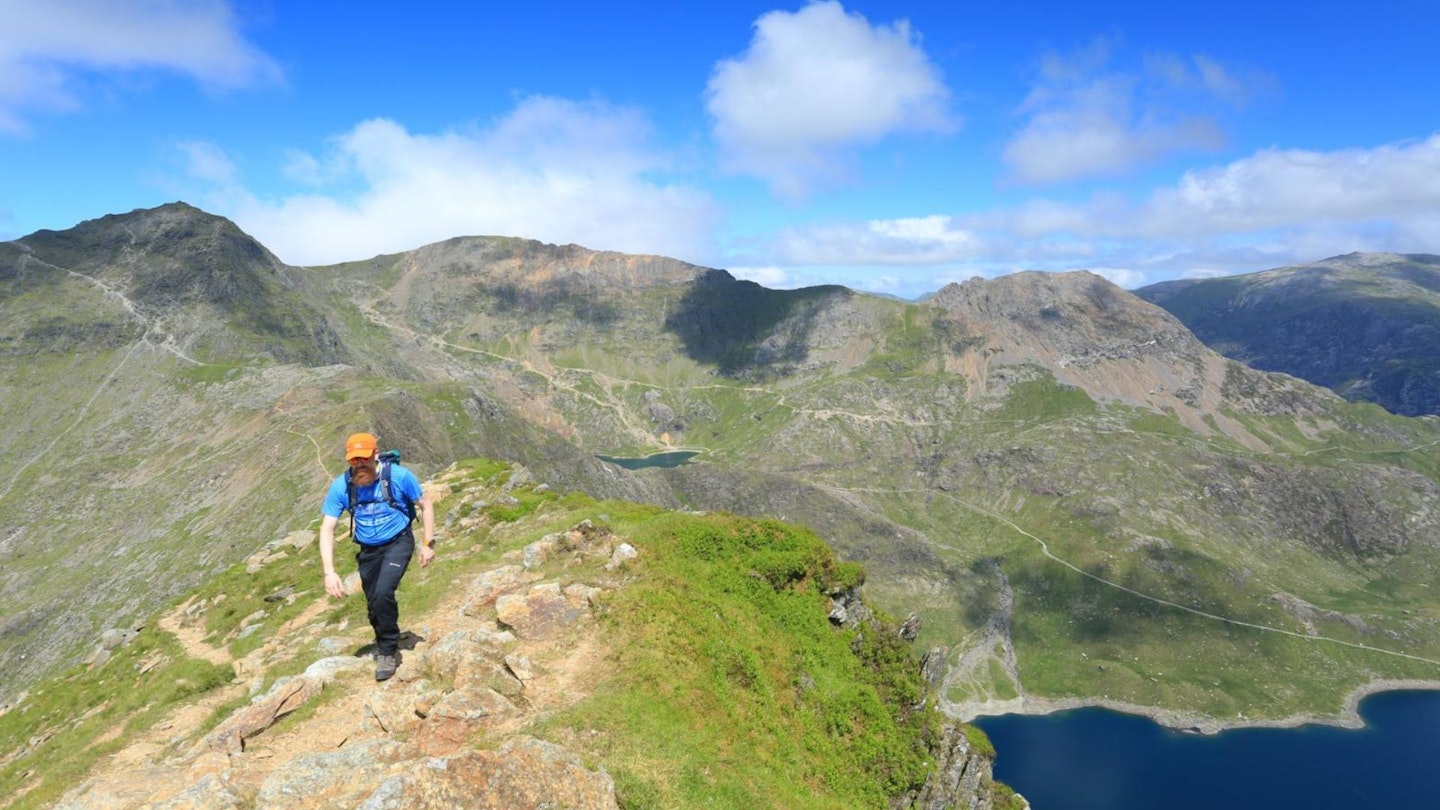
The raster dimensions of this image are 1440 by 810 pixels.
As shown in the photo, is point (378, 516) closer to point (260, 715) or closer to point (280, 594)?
point (260, 715)

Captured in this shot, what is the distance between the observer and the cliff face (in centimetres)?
1432

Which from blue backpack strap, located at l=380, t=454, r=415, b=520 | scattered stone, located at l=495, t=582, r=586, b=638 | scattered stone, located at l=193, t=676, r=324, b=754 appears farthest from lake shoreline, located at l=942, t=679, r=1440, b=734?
blue backpack strap, located at l=380, t=454, r=415, b=520

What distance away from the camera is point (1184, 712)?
176 metres

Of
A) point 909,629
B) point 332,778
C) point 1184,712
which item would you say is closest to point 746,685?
point 332,778

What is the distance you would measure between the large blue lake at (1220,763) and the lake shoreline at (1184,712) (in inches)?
73.5

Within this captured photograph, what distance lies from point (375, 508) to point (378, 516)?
224 millimetres

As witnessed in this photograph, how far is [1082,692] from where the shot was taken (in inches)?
7328

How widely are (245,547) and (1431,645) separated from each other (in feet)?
1022

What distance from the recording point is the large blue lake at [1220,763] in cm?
15062

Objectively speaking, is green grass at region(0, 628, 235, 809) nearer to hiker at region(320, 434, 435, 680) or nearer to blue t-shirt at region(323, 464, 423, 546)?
hiker at region(320, 434, 435, 680)

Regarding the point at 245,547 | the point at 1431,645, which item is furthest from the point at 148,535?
the point at 1431,645

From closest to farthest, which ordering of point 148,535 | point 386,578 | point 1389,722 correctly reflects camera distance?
1. point 386,578
2. point 148,535
3. point 1389,722

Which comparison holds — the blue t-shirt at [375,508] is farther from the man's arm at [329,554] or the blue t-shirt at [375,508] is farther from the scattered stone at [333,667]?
the scattered stone at [333,667]

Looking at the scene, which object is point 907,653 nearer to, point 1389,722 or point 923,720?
point 923,720
